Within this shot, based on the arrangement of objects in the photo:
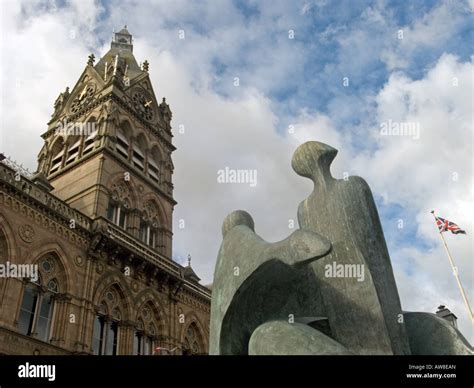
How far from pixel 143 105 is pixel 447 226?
22.4m

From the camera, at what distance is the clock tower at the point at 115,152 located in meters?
26.9

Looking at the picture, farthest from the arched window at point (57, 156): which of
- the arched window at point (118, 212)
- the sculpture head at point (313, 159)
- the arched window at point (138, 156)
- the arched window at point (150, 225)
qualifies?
the sculpture head at point (313, 159)

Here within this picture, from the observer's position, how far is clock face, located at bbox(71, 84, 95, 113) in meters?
31.7

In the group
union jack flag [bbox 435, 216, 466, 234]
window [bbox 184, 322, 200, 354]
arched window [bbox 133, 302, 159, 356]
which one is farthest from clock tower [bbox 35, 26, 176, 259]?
union jack flag [bbox 435, 216, 466, 234]

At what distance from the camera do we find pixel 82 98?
32656mm

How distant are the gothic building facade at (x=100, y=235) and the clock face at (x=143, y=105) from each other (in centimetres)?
11

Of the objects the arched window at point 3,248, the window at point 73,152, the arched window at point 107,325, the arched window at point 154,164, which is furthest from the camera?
the arched window at point 154,164

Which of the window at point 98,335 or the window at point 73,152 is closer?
the window at point 98,335

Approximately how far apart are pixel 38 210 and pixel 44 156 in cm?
1262

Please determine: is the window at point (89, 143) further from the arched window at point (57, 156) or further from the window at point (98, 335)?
the window at point (98, 335)

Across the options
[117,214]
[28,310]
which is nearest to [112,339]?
[28,310]

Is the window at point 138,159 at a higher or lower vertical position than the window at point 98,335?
higher
